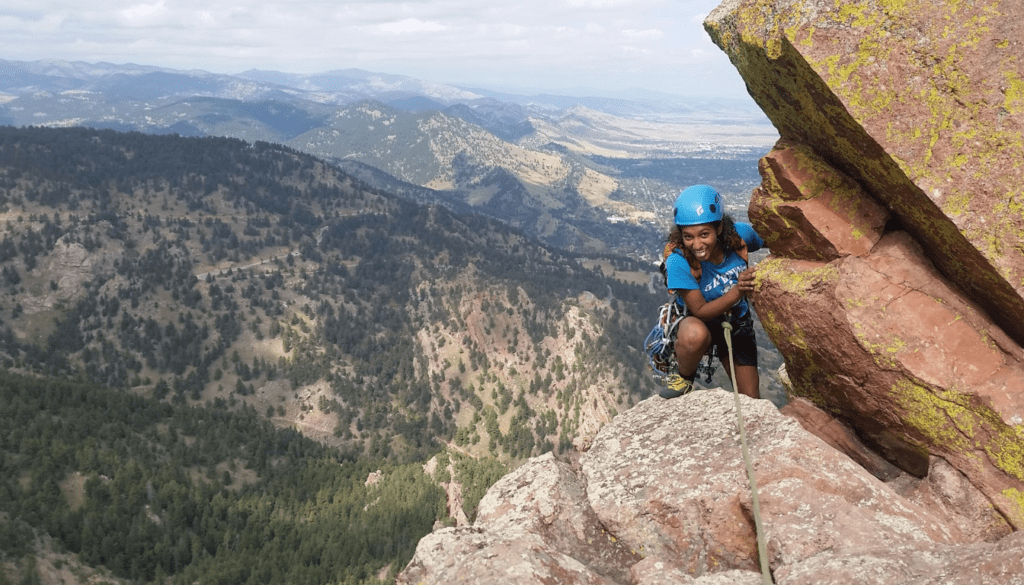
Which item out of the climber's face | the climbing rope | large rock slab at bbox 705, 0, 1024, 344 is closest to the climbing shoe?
the climbing rope

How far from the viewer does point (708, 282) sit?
45.3 ft

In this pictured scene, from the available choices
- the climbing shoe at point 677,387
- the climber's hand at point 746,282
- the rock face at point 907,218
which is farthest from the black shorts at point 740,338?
the rock face at point 907,218

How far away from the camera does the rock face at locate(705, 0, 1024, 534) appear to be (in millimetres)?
9438

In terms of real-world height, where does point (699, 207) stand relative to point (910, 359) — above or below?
above

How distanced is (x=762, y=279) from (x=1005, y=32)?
5.86m

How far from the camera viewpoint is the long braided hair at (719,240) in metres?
13.4

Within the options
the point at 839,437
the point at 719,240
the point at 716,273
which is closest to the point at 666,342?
the point at 716,273

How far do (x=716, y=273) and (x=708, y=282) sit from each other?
0.98 ft

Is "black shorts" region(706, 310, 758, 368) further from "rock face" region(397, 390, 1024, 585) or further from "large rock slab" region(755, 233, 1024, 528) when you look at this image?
"rock face" region(397, 390, 1024, 585)

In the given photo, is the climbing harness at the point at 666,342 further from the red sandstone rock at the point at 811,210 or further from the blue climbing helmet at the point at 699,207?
the red sandstone rock at the point at 811,210

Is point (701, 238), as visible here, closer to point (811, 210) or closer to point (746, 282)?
point (746, 282)

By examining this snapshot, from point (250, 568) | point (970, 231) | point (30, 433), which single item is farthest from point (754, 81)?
point (30, 433)

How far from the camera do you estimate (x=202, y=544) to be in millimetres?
A: 125188

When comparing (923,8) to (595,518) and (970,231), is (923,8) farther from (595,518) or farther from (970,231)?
(595,518)
